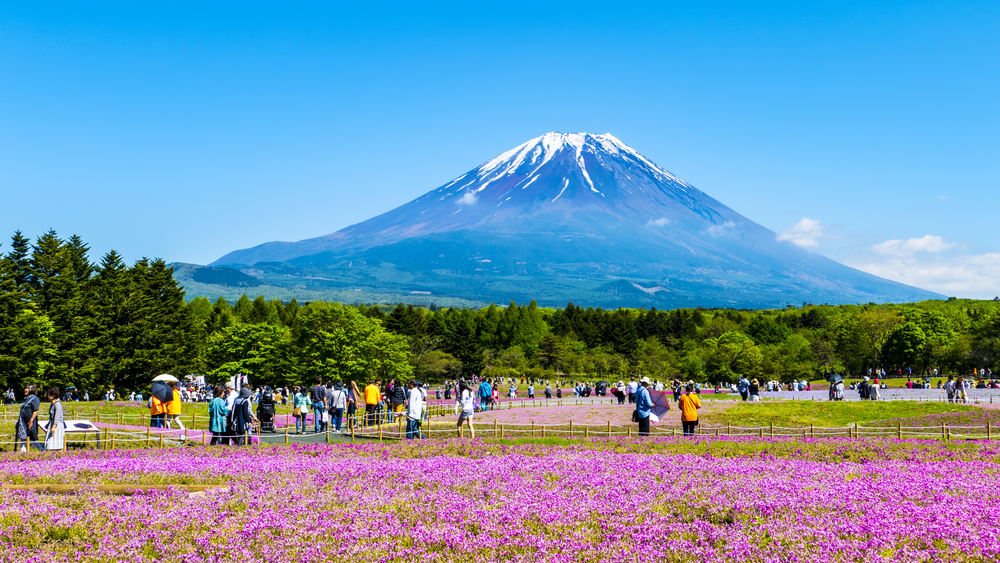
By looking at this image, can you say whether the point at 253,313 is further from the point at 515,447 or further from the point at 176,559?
the point at 176,559

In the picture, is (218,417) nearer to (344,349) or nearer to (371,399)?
(371,399)

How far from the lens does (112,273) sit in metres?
60.2

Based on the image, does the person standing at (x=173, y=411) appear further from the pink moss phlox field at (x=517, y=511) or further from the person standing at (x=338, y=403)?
the pink moss phlox field at (x=517, y=511)

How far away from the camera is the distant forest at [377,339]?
165 ft

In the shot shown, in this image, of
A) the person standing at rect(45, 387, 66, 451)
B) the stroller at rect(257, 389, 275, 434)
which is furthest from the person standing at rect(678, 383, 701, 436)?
the person standing at rect(45, 387, 66, 451)

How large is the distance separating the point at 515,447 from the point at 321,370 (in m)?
45.7

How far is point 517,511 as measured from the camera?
29.3ft

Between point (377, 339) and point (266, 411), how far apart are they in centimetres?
4081

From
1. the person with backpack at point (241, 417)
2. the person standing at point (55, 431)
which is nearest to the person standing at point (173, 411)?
the person with backpack at point (241, 417)

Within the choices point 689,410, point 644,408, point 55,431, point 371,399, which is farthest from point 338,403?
point 689,410

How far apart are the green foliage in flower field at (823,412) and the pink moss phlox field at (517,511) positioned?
54.8ft

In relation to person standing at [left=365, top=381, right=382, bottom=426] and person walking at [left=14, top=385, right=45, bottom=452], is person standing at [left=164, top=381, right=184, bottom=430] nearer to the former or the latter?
person standing at [left=365, top=381, right=382, bottom=426]

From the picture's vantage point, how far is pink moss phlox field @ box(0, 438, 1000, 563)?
293 inches

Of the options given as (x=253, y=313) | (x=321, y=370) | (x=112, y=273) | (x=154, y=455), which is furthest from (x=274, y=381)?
(x=154, y=455)
